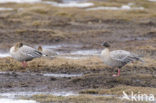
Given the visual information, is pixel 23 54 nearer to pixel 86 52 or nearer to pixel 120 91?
pixel 120 91

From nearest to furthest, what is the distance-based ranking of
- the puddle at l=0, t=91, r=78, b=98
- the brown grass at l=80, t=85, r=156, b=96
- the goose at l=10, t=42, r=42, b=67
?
the puddle at l=0, t=91, r=78, b=98
the brown grass at l=80, t=85, r=156, b=96
the goose at l=10, t=42, r=42, b=67

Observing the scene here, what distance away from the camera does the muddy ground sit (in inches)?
539

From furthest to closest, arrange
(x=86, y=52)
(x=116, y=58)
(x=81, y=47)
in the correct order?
(x=81, y=47), (x=86, y=52), (x=116, y=58)

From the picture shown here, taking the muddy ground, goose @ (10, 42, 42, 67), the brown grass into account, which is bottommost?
the muddy ground

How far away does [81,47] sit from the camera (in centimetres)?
2409

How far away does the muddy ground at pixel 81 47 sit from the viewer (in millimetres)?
13688

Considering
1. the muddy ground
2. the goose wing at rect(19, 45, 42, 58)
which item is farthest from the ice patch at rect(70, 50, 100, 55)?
the goose wing at rect(19, 45, 42, 58)

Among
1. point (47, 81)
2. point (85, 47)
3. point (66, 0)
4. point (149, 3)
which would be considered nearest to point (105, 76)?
point (47, 81)

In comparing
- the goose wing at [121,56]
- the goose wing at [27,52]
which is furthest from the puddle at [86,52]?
the goose wing at [121,56]

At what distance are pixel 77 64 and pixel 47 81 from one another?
10.1 feet

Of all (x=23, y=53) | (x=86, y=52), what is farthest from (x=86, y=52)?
(x=23, y=53)

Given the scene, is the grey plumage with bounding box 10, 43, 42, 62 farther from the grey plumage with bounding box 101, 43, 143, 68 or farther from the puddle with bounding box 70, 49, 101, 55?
the puddle with bounding box 70, 49, 101, 55

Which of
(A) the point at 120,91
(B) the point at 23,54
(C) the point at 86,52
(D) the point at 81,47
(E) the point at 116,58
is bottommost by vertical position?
(D) the point at 81,47

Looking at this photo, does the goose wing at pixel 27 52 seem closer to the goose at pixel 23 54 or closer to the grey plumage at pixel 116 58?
the goose at pixel 23 54
